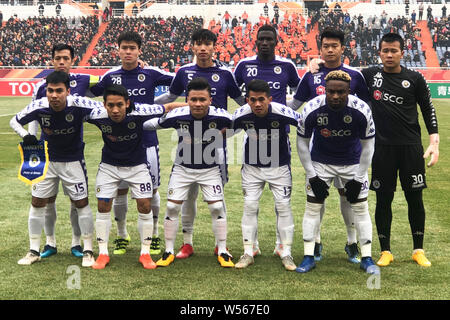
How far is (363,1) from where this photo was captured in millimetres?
48750

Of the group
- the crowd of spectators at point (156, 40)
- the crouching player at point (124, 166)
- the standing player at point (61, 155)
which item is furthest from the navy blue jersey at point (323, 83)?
the crowd of spectators at point (156, 40)

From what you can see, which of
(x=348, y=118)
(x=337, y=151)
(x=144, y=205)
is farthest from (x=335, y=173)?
(x=144, y=205)

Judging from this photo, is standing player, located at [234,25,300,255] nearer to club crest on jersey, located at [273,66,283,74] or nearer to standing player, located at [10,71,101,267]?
club crest on jersey, located at [273,66,283,74]

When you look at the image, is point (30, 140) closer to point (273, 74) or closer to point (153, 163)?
point (153, 163)

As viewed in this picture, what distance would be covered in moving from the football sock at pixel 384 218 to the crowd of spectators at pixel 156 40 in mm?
28347

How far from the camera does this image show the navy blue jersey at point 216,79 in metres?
6.34

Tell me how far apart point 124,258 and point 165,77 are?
213cm

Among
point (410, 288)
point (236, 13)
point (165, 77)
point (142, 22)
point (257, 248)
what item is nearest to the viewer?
point (410, 288)

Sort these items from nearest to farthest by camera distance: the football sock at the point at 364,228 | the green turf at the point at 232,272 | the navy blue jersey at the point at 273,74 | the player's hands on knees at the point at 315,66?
the green turf at the point at 232,272, the football sock at the point at 364,228, the player's hands on knees at the point at 315,66, the navy blue jersey at the point at 273,74

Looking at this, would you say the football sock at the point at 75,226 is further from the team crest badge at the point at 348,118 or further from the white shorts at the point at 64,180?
the team crest badge at the point at 348,118

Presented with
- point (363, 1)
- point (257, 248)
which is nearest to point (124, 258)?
point (257, 248)

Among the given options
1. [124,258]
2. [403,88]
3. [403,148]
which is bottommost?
[124,258]

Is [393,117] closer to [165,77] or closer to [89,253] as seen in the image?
[165,77]

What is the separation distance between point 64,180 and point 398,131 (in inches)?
135
